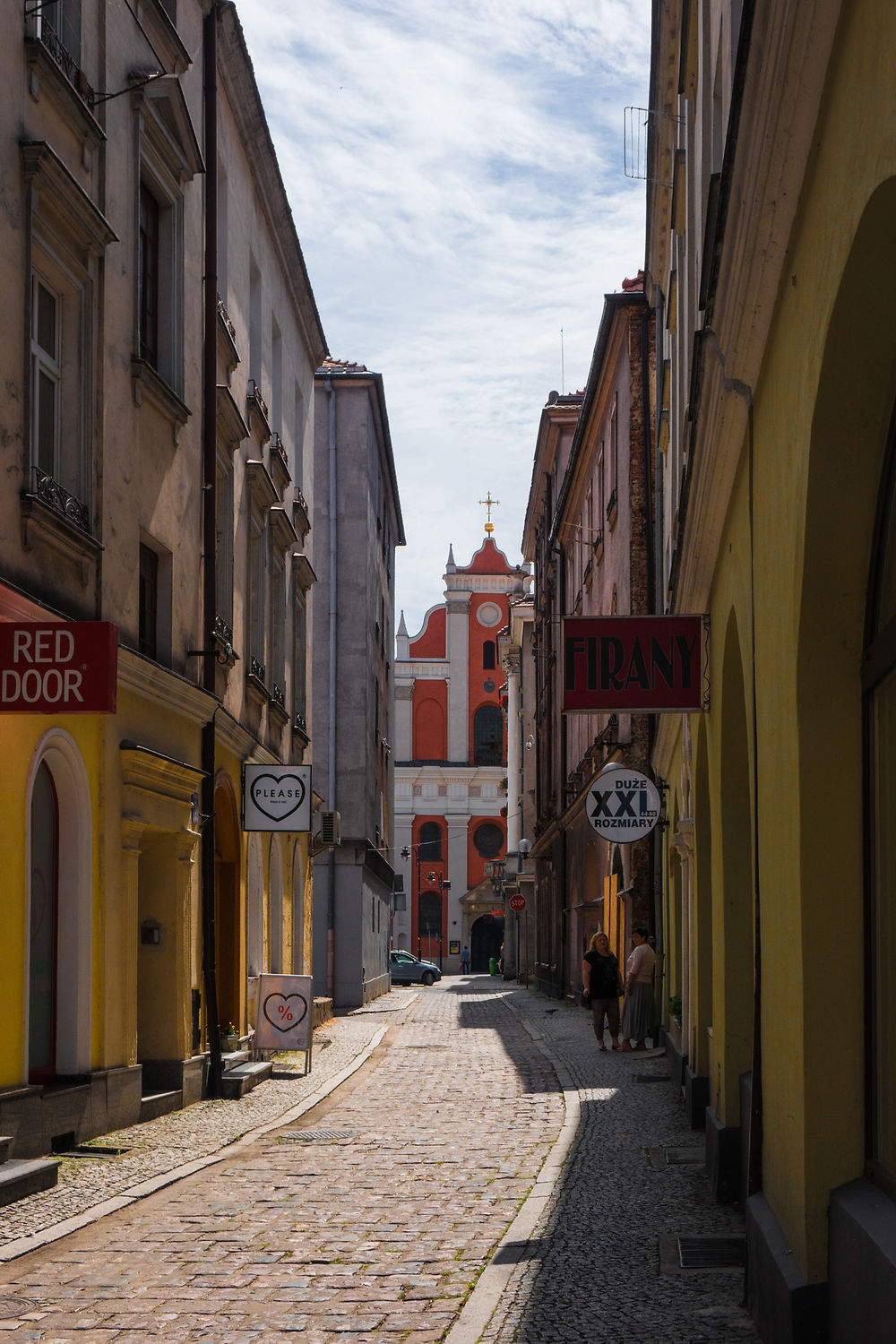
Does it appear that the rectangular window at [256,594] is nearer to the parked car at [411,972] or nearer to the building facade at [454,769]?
the parked car at [411,972]

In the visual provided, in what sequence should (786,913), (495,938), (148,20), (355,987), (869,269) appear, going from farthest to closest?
(495,938) → (355,987) → (148,20) → (786,913) → (869,269)

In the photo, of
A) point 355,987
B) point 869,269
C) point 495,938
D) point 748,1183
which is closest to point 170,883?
point 748,1183

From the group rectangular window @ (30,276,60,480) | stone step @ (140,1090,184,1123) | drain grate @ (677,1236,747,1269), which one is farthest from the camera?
stone step @ (140,1090,184,1123)

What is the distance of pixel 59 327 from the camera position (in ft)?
41.0

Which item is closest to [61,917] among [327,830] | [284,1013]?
[284,1013]

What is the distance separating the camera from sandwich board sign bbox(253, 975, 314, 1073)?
701 inches

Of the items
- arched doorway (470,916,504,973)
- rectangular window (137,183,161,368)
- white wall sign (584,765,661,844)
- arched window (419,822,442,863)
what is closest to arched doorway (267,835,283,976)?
white wall sign (584,765,661,844)

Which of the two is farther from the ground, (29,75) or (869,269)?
(29,75)

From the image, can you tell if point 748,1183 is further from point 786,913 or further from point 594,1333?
point 786,913

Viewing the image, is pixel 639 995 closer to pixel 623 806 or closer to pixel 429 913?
pixel 623 806

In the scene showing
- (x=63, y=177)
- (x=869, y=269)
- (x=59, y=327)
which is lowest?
(x=869, y=269)

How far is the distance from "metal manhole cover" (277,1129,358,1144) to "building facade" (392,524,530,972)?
63249 millimetres

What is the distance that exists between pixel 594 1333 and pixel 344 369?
34.3m

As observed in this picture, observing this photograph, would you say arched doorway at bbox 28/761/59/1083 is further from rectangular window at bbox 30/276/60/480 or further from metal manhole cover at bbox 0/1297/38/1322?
metal manhole cover at bbox 0/1297/38/1322
